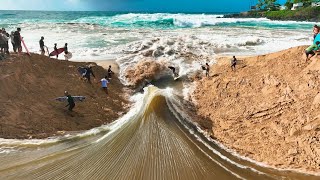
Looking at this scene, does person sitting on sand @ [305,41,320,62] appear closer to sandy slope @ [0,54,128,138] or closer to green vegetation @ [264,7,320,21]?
sandy slope @ [0,54,128,138]

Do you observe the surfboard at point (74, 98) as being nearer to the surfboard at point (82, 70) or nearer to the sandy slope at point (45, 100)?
the sandy slope at point (45, 100)

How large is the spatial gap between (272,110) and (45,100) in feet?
27.9

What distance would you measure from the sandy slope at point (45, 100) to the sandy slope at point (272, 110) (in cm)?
420

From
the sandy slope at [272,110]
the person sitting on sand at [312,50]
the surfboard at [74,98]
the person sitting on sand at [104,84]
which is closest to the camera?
the sandy slope at [272,110]

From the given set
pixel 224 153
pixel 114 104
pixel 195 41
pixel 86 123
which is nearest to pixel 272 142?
pixel 224 153

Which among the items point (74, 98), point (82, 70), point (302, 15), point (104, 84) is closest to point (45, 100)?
point (74, 98)

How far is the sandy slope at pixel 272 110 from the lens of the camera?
899 centimetres

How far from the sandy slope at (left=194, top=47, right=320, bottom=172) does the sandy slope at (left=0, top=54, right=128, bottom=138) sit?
4.20 metres

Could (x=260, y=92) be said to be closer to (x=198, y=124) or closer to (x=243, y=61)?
(x=198, y=124)

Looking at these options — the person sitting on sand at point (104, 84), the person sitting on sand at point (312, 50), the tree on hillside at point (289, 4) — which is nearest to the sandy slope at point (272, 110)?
the person sitting on sand at point (312, 50)

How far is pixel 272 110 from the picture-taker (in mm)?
10664

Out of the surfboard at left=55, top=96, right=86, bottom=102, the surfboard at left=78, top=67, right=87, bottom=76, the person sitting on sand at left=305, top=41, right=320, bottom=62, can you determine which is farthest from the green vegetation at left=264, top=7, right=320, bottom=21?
the surfboard at left=55, top=96, right=86, bottom=102

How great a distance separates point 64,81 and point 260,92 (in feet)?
A: 29.0

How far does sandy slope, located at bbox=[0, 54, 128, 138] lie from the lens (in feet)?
35.1
